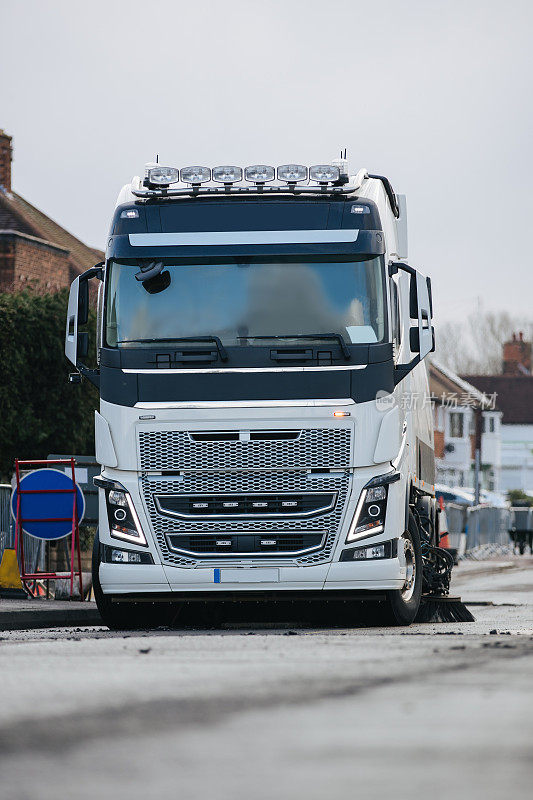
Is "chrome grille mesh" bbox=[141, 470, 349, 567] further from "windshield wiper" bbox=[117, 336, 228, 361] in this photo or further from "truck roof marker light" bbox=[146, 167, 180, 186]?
"truck roof marker light" bbox=[146, 167, 180, 186]

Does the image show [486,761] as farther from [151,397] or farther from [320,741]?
[151,397]

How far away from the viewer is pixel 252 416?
11523 millimetres

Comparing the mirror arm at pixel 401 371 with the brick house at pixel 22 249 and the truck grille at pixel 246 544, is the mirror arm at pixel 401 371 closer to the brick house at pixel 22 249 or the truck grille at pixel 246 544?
the truck grille at pixel 246 544

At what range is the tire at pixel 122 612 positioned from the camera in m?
12.0

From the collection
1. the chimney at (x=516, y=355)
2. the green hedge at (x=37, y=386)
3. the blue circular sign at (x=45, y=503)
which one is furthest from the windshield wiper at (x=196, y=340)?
the chimney at (x=516, y=355)

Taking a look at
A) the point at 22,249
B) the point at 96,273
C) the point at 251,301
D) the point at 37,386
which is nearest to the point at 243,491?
the point at 251,301

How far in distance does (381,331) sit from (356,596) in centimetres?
225

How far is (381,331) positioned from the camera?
11.7 m

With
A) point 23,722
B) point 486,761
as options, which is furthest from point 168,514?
point 486,761

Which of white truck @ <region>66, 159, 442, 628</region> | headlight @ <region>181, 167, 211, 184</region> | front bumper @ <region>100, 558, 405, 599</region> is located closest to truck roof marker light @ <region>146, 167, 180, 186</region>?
headlight @ <region>181, 167, 211, 184</region>

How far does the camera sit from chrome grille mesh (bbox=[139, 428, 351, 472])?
11531 mm

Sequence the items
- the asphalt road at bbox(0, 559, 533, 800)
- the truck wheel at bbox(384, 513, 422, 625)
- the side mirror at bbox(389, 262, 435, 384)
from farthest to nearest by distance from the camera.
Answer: the side mirror at bbox(389, 262, 435, 384) → the truck wheel at bbox(384, 513, 422, 625) → the asphalt road at bbox(0, 559, 533, 800)

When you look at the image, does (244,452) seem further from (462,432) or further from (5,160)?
(462,432)

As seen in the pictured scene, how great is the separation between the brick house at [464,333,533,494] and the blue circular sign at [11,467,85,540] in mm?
91808
